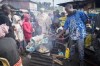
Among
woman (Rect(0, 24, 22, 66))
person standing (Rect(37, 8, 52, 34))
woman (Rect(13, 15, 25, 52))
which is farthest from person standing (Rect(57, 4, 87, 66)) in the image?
person standing (Rect(37, 8, 52, 34))

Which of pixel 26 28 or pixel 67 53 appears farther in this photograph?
pixel 26 28

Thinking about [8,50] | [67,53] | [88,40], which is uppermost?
[8,50]

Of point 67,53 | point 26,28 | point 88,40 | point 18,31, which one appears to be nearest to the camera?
point 88,40

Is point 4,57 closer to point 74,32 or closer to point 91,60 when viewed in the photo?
point 74,32

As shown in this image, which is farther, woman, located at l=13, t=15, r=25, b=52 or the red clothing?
the red clothing

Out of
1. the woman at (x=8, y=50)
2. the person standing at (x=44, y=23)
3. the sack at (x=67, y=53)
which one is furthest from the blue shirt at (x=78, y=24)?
the person standing at (x=44, y=23)

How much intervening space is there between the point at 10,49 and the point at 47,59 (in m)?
3.47

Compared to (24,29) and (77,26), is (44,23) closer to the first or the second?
(24,29)

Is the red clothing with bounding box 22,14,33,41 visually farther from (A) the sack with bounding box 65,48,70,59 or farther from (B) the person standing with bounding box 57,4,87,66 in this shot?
(B) the person standing with bounding box 57,4,87,66

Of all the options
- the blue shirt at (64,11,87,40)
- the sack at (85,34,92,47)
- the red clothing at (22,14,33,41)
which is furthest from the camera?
the red clothing at (22,14,33,41)

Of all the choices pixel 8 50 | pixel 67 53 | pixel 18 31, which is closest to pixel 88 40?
pixel 67 53

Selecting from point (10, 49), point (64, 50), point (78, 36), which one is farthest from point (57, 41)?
point (10, 49)

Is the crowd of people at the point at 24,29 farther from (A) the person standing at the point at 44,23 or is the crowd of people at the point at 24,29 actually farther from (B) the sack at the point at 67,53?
(B) the sack at the point at 67,53

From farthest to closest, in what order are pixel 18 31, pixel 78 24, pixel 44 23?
pixel 44 23
pixel 18 31
pixel 78 24
